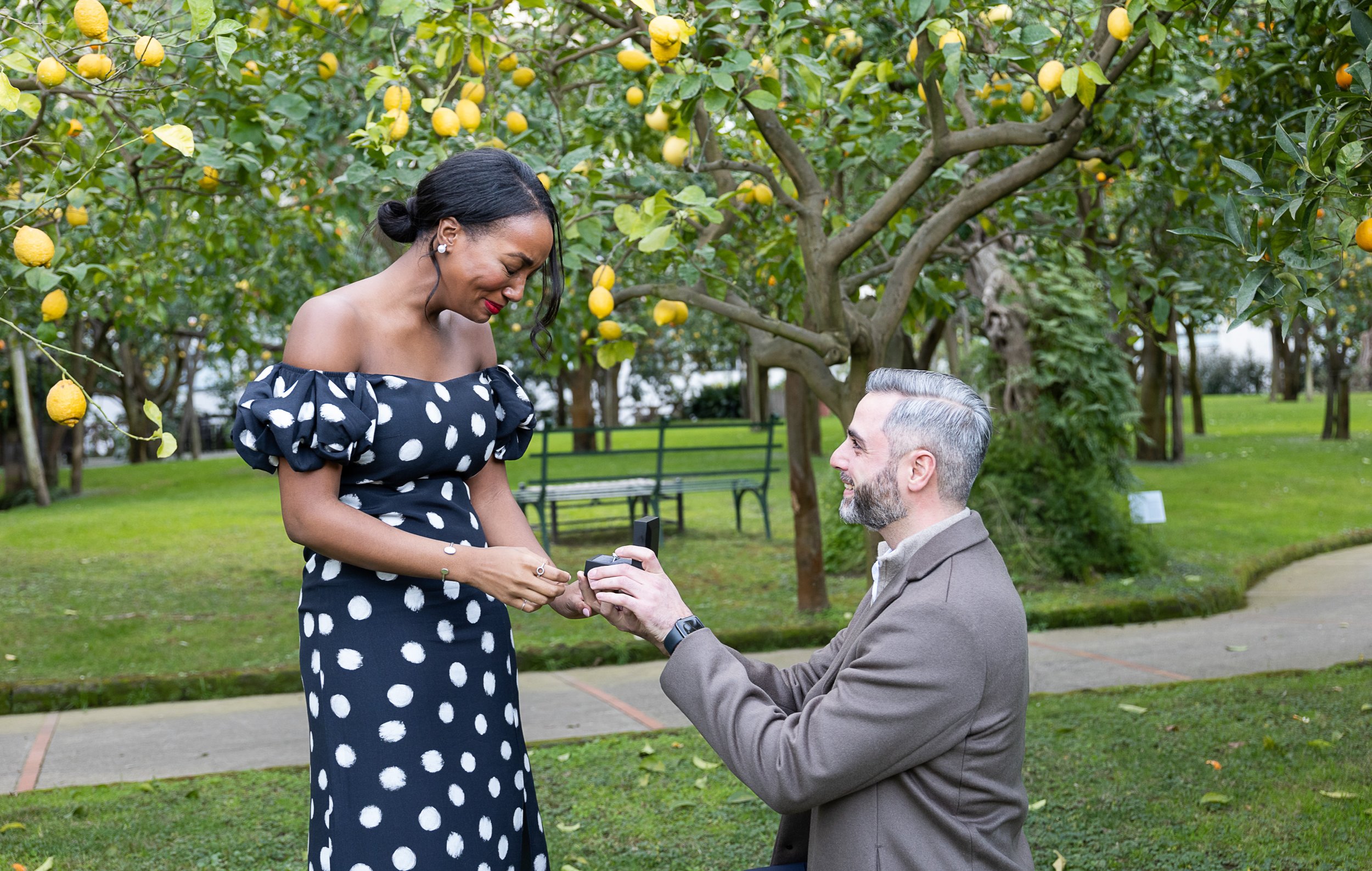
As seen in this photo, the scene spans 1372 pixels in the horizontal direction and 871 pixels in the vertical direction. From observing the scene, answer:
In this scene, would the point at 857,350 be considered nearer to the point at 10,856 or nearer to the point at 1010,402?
the point at 10,856

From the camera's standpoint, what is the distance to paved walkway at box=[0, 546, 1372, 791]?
4625 millimetres

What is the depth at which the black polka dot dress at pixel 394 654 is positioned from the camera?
1.94m

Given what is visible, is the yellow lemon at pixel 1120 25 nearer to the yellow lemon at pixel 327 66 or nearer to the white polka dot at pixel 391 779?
the white polka dot at pixel 391 779

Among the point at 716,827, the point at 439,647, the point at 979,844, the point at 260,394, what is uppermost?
the point at 260,394

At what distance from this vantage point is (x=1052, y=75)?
341cm

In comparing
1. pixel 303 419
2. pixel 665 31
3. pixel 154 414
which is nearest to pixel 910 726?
pixel 303 419

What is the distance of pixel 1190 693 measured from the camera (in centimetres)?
508

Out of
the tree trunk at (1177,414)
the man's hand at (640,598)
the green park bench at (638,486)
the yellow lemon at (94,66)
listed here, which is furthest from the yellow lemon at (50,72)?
the tree trunk at (1177,414)

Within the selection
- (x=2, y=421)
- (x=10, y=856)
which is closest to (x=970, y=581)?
(x=10, y=856)

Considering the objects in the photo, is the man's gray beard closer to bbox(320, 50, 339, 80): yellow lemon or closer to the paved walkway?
the paved walkway

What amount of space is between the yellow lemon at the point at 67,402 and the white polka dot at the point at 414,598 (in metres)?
0.78

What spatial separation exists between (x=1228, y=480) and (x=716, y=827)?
1177cm

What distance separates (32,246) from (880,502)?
1.82m

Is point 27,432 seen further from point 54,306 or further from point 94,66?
point 94,66
